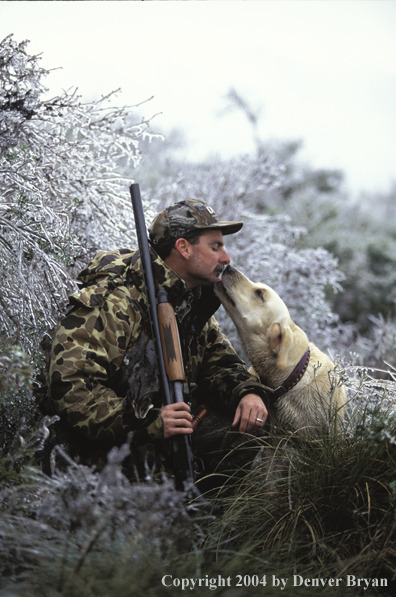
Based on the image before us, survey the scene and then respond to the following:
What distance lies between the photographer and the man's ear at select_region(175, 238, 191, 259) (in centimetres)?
318

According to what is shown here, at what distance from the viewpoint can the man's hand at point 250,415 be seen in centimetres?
303

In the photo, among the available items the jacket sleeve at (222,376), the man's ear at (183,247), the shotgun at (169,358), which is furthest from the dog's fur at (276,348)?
the shotgun at (169,358)

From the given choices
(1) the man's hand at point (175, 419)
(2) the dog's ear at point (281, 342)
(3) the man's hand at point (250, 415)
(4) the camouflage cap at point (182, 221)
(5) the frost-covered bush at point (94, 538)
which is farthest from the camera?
(2) the dog's ear at point (281, 342)

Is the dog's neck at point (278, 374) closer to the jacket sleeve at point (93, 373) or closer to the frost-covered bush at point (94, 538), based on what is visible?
the jacket sleeve at point (93, 373)

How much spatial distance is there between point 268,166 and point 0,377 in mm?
6725

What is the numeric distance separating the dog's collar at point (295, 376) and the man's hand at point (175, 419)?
2.84 ft

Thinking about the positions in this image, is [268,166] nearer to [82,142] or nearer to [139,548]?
[82,142]

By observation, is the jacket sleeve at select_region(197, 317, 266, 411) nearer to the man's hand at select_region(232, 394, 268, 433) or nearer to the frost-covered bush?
the man's hand at select_region(232, 394, 268, 433)

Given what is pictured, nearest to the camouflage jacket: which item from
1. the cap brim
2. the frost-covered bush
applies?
the cap brim

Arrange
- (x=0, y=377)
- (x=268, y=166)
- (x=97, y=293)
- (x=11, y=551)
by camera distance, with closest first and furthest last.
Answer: (x=11, y=551) → (x=0, y=377) → (x=97, y=293) → (x=268, y=166)

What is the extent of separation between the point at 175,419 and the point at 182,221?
1.28m

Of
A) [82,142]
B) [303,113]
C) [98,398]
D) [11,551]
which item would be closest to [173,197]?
[82,142]

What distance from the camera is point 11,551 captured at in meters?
1.84

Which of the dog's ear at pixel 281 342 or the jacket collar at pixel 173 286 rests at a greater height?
the jacket collar at pixel 173 286
